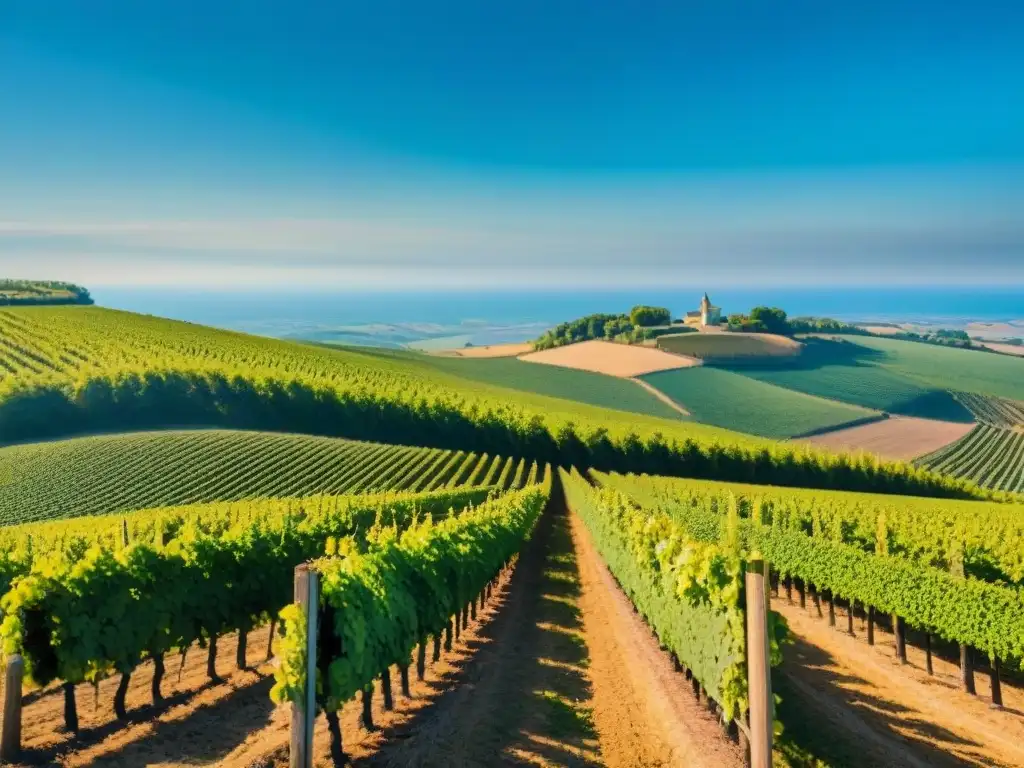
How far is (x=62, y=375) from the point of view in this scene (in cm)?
6072

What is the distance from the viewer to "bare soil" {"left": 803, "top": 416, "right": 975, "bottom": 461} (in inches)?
2921

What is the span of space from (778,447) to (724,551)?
60.0 meters

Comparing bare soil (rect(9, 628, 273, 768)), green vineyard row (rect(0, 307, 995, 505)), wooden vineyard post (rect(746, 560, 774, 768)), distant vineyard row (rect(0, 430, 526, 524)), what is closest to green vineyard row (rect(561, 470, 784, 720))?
wooden vineyard post (rect(746, 560, 774, 768))

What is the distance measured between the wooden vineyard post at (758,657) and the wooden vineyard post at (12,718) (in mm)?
8407

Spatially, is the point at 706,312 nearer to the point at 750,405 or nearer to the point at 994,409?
the point at 994,409

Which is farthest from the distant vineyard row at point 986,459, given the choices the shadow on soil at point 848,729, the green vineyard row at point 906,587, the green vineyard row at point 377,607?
the green vineyard row at point 377,607

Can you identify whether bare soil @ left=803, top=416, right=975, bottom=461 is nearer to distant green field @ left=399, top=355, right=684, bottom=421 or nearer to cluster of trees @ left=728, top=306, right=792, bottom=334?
distant green field @ left=399, top=355, right=684, bottom=421

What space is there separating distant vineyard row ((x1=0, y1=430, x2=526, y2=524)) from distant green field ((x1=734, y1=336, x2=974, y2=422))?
7091 centimetres

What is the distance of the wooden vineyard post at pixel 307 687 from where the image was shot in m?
7.07

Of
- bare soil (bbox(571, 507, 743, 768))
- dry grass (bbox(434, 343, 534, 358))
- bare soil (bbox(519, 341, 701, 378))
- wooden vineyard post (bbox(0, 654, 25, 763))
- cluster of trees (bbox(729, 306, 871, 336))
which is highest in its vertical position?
cluster of trees (bbox(729, 306, 871, 336))

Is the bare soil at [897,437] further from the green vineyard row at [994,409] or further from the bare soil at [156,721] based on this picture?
the bare soil at [156,721]

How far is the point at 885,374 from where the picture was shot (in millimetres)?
115125

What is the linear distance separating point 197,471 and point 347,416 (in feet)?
84.2

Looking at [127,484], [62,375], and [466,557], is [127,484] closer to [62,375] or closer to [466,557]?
[62,375]
